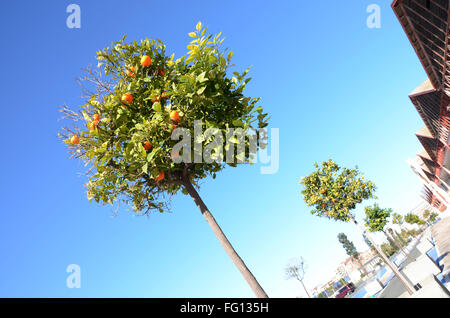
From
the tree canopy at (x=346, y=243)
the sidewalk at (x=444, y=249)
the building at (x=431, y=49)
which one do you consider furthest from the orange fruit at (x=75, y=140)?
the tree canopy at (x=346, y=243)

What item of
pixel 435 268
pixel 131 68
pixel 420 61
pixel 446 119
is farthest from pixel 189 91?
pixel 446 119

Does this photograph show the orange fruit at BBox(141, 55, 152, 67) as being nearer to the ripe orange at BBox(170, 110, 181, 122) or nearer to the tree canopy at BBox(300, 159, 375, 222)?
the ripe orange at BBox(170, 110, 181, 122)

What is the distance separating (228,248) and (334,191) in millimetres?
14390

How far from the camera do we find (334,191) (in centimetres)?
1549

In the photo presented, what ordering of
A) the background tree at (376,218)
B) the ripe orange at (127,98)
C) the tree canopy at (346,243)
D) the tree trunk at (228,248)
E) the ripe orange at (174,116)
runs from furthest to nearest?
1. the tree canopy at (346,243)
2. the background tree at (376,218)
3. the ripe orange at (127,98)
4. the ripe orange at (174,116)
5. the tree trunk at (228,248)

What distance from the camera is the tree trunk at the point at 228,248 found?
254 cm

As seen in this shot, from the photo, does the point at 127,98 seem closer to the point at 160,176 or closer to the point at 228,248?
the point at 160,176

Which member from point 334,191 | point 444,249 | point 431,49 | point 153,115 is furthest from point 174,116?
point 431,49

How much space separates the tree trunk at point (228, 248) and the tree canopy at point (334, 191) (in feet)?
45.1

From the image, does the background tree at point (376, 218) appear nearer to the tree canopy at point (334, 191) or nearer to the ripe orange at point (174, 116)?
the tree canopy at point (334, 191)
